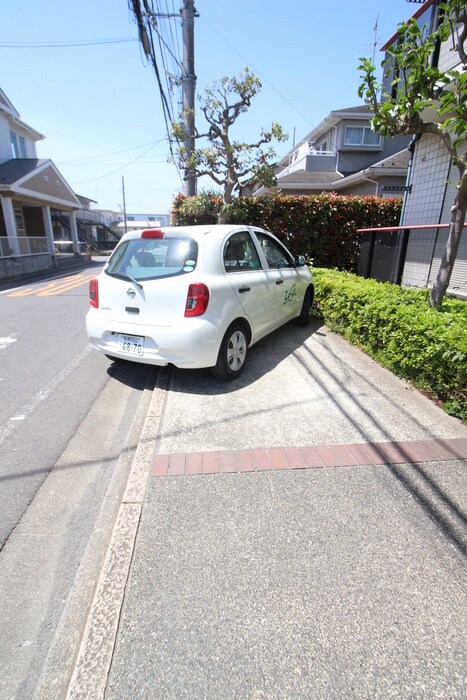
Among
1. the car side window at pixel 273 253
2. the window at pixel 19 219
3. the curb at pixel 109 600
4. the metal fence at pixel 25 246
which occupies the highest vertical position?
the window at pixel 19 219

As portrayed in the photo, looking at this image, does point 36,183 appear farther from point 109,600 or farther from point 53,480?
point 109,600

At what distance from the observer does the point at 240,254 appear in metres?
4.42

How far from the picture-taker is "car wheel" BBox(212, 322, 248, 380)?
154 inches

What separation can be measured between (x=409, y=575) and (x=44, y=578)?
6.17 feet

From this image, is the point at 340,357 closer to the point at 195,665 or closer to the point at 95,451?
the point at 95,451

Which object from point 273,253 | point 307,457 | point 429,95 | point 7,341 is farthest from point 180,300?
point 7,341

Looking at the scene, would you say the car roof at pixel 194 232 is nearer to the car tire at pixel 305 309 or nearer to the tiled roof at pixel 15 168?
the car tire at pixel 305 309

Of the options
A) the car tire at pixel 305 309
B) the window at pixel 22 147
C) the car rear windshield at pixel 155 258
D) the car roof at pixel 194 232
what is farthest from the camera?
the window at pixel 22 147

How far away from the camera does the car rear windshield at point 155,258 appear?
147 inches

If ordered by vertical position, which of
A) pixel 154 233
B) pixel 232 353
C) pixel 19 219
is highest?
pixel 19 219

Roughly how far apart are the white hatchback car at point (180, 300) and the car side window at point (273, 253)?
0.62 meters

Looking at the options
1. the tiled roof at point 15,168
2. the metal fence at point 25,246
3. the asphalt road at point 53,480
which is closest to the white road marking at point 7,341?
the asphalt road at point 53,480

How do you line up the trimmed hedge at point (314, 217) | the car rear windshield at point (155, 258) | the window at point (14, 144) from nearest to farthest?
the car rear windshield at point (155, 258) → the trimmed hedge at point (314, 217) → the window at point (14, 144)

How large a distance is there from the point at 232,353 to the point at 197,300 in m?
0.79
